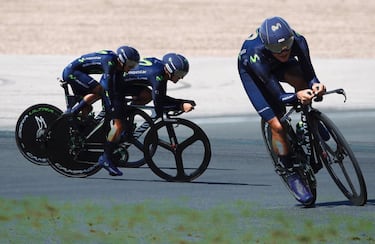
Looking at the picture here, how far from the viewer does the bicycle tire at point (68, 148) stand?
10922mm

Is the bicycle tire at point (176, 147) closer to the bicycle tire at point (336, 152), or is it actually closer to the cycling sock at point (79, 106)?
the cycling sock at point (79, 106)

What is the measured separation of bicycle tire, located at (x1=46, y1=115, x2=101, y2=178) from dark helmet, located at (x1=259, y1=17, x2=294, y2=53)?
2722mm

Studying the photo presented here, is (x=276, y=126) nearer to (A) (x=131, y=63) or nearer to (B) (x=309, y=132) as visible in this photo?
(B) (x=309, y=132)

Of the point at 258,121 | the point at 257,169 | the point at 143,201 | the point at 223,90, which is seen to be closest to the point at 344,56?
the point at 223,90

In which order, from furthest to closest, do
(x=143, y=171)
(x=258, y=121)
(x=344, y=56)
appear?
1. (x=344, y=56)
2. (x=258, y=121)
3. (x=143, y=171)

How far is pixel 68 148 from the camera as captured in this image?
1107 centimetres

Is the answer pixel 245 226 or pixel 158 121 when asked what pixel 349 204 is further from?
pixel 158 121

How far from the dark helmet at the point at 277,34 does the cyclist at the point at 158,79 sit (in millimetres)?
1789

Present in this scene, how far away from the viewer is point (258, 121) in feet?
51.0

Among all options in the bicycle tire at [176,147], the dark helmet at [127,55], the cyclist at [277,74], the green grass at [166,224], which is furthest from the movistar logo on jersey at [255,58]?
the dark helmet at [127,55]

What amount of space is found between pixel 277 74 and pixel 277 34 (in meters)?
0.57

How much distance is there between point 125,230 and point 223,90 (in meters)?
11.4

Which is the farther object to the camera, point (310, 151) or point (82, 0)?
point (82, 0)

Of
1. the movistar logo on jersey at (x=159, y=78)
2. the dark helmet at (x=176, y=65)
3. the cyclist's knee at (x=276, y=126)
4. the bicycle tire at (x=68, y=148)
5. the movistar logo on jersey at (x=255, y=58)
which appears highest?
the movistar logo on jersey at (x=255, y=58)
